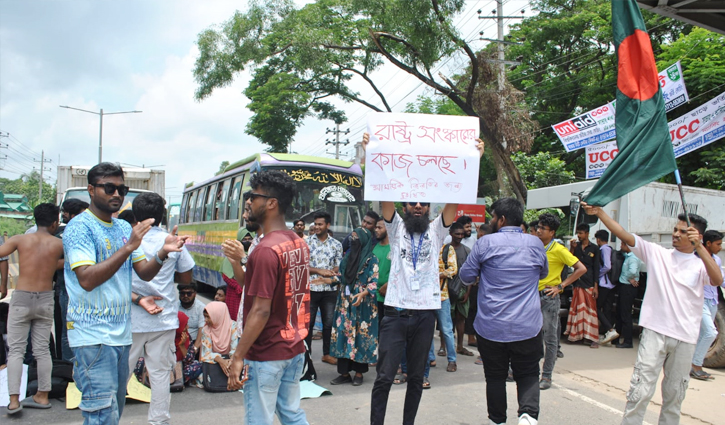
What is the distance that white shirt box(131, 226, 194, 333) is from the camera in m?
4.05

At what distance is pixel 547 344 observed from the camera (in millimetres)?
6086

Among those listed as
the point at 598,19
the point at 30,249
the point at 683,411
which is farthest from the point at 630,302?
the point at 598,19

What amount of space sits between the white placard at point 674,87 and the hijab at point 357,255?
682 centimetres

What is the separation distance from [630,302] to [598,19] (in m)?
15.9

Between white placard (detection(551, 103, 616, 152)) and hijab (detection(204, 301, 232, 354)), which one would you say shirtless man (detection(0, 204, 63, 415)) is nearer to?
hijab (detection(204, 301, 232, 354))

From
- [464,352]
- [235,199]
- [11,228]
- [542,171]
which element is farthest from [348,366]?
[11,228]

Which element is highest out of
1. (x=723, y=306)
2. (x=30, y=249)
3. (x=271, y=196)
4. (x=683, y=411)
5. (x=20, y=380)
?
(x=271, y=196)

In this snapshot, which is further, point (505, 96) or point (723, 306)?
point (505, 96)

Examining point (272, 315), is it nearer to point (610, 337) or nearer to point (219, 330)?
point (219, 330)

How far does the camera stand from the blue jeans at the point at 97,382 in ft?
10.2

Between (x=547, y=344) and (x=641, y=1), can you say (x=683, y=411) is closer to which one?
(x=547, y=344)

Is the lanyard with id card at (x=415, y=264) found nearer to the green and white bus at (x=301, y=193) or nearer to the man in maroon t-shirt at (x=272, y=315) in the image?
the man in maroon t-shirt at (x=272, y=315)

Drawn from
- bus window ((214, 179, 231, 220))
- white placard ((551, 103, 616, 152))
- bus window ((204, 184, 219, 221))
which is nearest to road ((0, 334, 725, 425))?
bus window ((214, 179, 231, 220))

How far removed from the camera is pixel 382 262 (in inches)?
242
